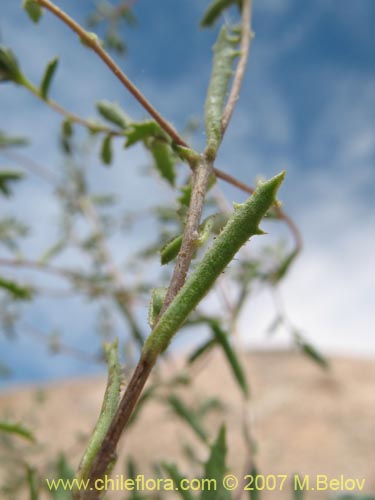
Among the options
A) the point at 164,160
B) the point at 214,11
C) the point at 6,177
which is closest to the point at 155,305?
the point at 164,160

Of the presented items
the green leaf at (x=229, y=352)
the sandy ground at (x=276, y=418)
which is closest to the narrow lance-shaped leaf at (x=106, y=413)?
the green leaf at (x=229, y=352)

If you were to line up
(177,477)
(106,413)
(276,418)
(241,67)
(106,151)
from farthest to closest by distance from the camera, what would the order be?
(276,418) < (106,151) < (177,477) < (241,67) < (106,413)

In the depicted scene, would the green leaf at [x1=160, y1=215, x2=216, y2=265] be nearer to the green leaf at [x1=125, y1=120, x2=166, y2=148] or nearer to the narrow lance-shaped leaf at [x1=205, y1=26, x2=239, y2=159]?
the narrow lance-shaped leaf at [x1=205, y1=26, x2=239, y2=159]

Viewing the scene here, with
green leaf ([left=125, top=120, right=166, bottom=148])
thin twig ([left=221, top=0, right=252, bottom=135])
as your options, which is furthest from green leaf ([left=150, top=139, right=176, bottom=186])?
thin twig ([left=221, top=0, right=252, bottom=135])

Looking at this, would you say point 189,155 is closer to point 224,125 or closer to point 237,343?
point 224,125

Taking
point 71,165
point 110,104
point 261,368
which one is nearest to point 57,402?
point 261,368

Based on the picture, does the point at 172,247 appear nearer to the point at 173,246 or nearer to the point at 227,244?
the point at 173,246
